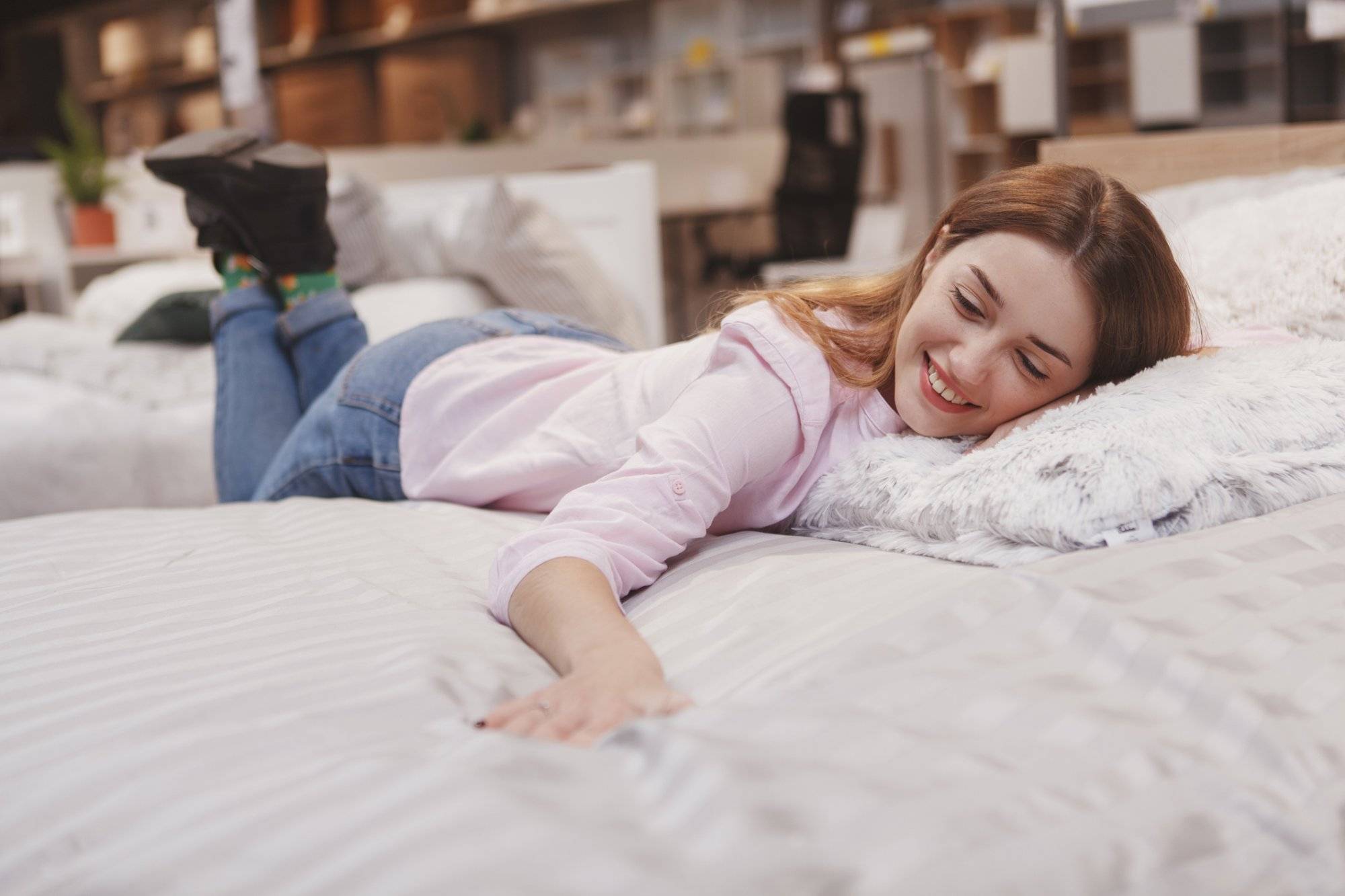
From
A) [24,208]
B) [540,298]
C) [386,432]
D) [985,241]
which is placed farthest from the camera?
[24,208]

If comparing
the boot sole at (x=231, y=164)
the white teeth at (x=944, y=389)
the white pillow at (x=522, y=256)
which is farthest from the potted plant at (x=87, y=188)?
the white teeth at (x=944, y=389)

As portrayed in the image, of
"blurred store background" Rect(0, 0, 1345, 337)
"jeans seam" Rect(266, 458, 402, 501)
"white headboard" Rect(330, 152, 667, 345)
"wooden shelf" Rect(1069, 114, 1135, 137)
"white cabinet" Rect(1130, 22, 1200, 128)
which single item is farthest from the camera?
"wooden shelf" Rect(1069, 114, 1135, 137)

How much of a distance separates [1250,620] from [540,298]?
225 cm

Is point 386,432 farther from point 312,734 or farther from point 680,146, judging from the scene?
point 680,146

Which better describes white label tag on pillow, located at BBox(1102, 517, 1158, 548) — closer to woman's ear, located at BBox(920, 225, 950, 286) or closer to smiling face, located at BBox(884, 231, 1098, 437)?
smiling face, located at BBox(884, 231, 1098, 437)

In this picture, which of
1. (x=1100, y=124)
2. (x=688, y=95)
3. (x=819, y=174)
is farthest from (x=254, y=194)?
(x=1100, y=124)

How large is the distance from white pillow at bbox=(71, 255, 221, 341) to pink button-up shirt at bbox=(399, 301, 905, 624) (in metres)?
2.13

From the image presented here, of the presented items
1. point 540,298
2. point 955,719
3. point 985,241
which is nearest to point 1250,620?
point 955,719

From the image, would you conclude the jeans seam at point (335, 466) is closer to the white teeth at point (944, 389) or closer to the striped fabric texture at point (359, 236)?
the white teeth at point (944, 389)

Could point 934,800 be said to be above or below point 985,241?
below

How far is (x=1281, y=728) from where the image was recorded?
2.22 feet

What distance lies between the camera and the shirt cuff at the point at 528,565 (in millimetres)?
934

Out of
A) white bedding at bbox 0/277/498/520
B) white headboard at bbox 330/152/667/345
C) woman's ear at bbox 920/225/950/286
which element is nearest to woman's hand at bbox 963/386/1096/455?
woman's ear at bbox 920/225/950/286

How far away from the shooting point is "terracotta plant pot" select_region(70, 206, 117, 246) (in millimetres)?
4633
